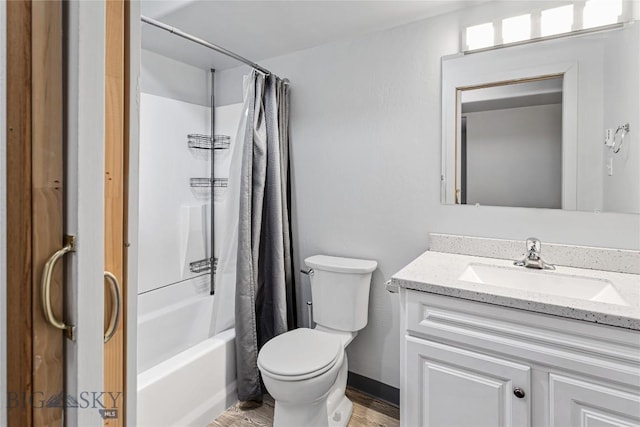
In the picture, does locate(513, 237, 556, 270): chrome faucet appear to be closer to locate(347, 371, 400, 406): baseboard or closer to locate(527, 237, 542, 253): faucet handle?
locate(527, 237, 542, 253): faucet handle

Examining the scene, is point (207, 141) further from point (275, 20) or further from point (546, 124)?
point (546, 124)

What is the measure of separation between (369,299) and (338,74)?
4.48ft

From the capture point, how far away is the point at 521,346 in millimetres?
1203

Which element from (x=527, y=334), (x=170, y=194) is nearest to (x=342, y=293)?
(x=527, y=334)

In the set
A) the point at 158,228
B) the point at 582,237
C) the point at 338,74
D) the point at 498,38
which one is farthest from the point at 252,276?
the point at 498,38

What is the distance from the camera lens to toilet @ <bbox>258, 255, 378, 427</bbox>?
5.07 feet

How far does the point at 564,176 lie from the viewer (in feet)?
5.31

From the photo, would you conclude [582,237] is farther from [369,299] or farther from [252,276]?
[252,276]

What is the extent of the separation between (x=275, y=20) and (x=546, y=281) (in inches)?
71.3

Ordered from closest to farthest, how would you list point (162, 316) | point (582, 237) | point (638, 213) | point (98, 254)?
point (98, 254)
point (638, 213)
point (582, 237)
point (162, 316)

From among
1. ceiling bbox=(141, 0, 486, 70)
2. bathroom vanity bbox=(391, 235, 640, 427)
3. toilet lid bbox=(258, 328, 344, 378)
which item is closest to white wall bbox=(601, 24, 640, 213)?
bathroom vanity bbox=(391, 235, 640, 427)

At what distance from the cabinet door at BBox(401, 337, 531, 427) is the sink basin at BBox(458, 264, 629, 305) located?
1.08 ft

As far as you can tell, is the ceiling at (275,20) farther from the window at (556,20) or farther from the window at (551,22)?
the window at (556,20)

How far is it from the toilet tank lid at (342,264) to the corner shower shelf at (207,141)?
1181 mm
